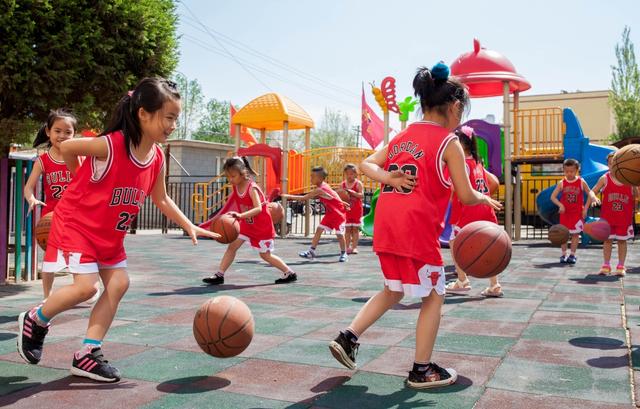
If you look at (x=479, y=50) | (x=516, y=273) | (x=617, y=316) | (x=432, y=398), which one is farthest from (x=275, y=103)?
(x=432, y=398)

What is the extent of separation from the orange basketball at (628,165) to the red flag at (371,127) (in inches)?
968

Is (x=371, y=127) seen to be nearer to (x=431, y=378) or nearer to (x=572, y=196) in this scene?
(x=572, y=196)

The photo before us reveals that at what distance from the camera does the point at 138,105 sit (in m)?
3.51

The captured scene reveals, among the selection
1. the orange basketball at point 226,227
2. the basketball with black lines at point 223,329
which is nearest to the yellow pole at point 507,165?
the orange basketball at point 226,227

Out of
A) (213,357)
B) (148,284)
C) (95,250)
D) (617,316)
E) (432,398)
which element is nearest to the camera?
(432,398)

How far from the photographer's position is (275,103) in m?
19.0

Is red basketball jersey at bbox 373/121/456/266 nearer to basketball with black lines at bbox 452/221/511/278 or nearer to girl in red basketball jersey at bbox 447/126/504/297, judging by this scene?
basketball with black lines at bbox 452/221/511/278

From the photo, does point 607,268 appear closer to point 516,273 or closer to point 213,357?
point 516,273

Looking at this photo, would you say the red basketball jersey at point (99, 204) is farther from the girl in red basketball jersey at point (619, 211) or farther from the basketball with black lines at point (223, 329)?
the girl in red basketball jersey at point (619, 211)

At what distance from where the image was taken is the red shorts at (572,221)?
1008 cm

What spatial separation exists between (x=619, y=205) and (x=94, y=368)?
738 centimetres

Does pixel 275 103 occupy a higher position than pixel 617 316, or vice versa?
pixel 275 103

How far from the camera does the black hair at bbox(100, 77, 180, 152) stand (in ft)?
11.4

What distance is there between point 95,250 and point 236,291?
3550 mm
